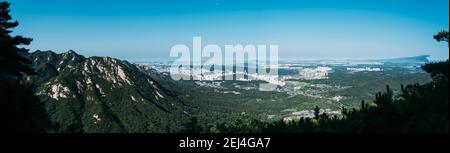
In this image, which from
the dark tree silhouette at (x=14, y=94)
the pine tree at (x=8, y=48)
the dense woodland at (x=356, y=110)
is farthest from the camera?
the pine tree at (x=8, y=48)

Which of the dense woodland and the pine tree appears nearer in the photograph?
the dense woodland

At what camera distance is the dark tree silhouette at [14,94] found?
44312mm

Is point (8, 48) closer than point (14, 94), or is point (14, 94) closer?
point (14, 94)

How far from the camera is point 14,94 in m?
46.6

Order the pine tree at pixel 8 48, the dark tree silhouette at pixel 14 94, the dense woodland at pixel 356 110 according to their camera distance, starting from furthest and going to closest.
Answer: the pine tree at pixel 8 48, the dark tree silhouette at pixel 14 94, the dense woodland at pixel 356 110

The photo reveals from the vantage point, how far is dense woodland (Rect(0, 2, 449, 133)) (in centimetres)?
3366

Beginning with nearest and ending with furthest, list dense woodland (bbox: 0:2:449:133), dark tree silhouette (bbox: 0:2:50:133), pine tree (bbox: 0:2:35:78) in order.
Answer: dense woodland (bbox: 0:2:449:133) < dark tree silhouette (bbox: 0:2:50:133) < pine tree (bbox: 0:2:35:78)

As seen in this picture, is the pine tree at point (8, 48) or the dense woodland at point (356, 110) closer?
the dense woodland at point (356, 110)

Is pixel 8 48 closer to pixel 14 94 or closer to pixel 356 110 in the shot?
pixel 14 94

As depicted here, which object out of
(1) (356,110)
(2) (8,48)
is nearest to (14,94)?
(2) (8,48)

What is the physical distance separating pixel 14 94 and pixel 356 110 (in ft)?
121
